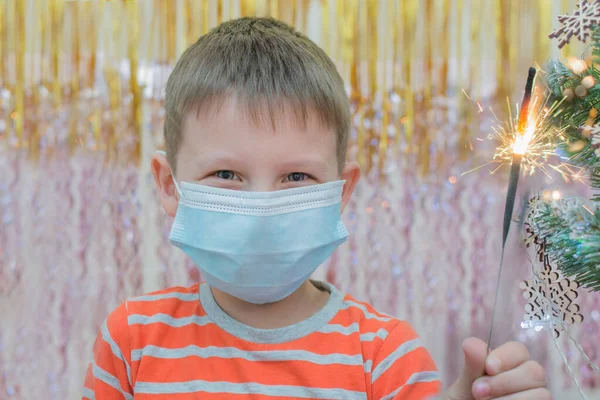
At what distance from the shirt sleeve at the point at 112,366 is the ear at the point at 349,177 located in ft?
1.53

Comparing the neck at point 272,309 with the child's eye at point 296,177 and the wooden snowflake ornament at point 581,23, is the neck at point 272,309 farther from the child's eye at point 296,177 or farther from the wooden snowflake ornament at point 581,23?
the wooden snowflake ornament at point 581,23

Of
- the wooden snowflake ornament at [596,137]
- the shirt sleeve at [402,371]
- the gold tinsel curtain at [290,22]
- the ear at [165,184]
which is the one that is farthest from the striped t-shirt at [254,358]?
the gold tinsel curtain at [290,22]

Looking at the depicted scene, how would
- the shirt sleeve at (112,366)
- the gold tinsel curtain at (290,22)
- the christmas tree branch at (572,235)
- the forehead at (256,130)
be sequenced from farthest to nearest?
1. the gold tinsel curtain at (290,22)
2. the shirt sleeve at (112,366)
3. the forehead at (256,130)
4. the christmas tree branch at (572,235)

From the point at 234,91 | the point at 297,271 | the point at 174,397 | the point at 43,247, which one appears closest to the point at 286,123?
the point at 234,91

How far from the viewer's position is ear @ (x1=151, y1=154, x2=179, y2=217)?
3.41ft

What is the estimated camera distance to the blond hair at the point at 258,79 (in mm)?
943

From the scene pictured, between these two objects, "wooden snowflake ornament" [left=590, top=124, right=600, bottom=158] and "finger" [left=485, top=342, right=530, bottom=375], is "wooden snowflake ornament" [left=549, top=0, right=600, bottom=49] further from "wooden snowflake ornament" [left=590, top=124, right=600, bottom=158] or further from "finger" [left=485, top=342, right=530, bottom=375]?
"finger" [left=485, top=342, right=530, bottom=375]

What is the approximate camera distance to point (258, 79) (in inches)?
37.5

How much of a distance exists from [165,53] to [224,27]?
33.4 inches

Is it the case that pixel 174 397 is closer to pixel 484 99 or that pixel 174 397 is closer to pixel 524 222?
pixel 524 222

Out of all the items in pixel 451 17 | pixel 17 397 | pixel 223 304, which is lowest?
pixel 17 397

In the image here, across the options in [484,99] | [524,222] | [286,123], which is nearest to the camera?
[524,222]

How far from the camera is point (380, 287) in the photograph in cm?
189

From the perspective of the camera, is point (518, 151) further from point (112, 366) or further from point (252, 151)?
point (112, 366)
